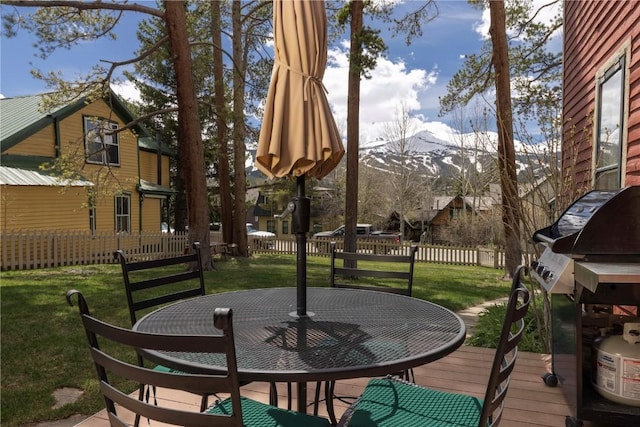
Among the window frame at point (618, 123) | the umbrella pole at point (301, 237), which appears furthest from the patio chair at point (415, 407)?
the window frame at point (618, 123)

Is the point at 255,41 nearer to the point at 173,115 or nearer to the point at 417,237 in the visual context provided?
the point at 173,115

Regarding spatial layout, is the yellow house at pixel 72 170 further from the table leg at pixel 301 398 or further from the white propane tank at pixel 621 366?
the white propane tank at pixel 621 366

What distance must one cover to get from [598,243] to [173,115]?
20.9 m

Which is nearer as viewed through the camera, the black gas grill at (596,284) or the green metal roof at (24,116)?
the black gas grill at (596,284)

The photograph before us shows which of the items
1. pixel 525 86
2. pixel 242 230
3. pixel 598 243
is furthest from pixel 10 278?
pixel 525 86

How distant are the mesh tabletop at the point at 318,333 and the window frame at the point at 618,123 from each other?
314 centimetres

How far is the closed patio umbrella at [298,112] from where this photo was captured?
215 cm

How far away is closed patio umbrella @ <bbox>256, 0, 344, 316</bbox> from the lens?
2.15 m

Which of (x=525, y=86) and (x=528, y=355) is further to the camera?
(x=525, y=86)

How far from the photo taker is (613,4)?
464 centimetres

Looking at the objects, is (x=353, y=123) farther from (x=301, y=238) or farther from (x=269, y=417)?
(x=269, y=417)

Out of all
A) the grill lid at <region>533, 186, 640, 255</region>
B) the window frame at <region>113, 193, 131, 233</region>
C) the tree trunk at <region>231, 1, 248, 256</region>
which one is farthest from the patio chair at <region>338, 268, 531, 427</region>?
the window frame at <region>113, 193, 131, 233</region>

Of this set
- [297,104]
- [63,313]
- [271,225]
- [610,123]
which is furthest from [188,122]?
[271,225]

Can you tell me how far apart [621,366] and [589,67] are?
15.5ft
